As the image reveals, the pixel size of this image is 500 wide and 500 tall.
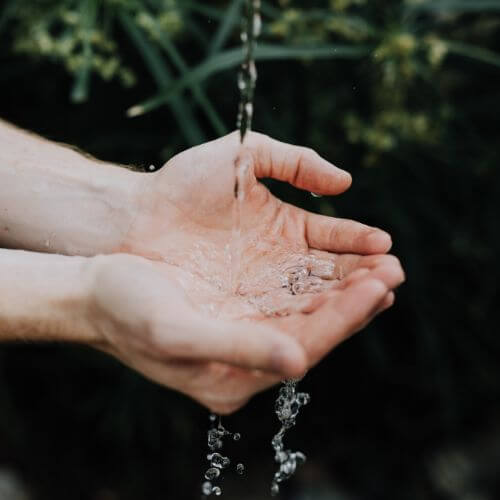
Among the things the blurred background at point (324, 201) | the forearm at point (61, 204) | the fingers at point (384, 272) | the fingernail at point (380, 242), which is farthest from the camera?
the blurred background at point (324, 201)

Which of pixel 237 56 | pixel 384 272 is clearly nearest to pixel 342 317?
pixel 384 272

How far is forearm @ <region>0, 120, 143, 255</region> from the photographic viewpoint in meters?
1.17

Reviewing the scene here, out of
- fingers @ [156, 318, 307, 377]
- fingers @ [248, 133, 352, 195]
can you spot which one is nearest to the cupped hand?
fingers @ [248, 133, 352, 195]

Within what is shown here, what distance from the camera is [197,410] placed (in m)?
1.86

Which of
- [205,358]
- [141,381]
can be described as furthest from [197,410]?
[205,358]

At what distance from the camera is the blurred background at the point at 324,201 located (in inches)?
55.3

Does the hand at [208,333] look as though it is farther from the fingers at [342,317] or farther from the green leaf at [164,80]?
the green leaf at [164,80]

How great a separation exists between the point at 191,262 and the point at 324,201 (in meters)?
0.54

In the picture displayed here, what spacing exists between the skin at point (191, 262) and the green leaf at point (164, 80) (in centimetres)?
19

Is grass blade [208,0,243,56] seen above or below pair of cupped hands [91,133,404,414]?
above

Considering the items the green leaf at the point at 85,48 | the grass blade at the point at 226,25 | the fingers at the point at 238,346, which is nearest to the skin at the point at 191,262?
the fingers at the point at 238,346

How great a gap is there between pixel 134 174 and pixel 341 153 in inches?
22.9

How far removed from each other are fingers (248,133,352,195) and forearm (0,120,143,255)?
23 centimetres

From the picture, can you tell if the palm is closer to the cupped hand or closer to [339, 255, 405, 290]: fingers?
the cupped hand
